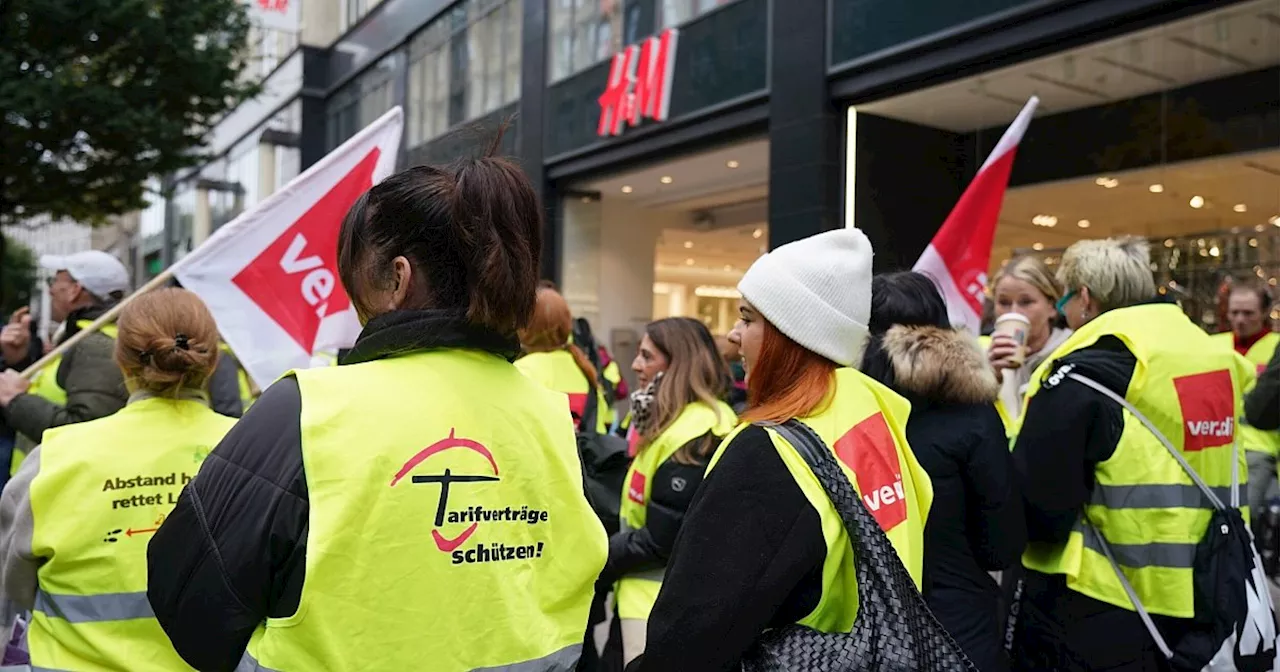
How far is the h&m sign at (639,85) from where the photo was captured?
12.4 metres

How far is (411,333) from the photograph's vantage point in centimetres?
177

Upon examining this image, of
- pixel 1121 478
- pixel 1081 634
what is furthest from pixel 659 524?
pixel 1121 478

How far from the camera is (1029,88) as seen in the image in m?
9.39

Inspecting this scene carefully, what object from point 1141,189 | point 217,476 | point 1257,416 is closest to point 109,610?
point 217,476

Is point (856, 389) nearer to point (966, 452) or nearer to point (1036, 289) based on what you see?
point (966, 452)

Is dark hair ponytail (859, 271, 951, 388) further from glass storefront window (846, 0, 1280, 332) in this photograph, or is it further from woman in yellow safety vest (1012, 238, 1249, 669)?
glass storefront window (846, 0, 1280, 332)

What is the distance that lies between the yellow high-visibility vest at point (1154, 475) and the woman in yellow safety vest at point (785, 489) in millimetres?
1351

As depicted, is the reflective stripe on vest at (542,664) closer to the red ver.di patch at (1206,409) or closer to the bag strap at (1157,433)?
the bag strap at (1157,433)

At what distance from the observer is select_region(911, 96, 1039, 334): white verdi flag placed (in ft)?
16.2

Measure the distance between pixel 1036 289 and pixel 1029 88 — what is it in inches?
218

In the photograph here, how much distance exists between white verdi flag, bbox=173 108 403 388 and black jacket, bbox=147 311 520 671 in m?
2.27

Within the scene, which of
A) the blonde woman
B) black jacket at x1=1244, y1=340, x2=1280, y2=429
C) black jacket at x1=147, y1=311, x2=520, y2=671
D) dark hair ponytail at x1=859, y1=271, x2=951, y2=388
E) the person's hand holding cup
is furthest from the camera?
black jacket at x1=1244, y1=340, x2=1280, y2=429

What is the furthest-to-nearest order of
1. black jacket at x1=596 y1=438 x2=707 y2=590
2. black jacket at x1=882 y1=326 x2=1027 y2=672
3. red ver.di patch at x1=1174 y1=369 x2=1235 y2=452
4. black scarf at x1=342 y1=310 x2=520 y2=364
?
black jacket at x1=596 y1=438 x2=707 y2=590
red ver.di patch at x1=1174 y1=369 x2=1235 y2=452
black jacket at x1=882 y1=326 x2=1027 y2=672
black scarf at x1=342 y1=310 x2=520 y2=364

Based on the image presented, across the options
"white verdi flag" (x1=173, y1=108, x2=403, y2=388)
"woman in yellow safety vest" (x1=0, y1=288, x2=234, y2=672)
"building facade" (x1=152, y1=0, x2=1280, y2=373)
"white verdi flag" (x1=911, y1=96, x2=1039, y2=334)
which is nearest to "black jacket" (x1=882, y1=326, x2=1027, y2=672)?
"white verdi flag" (x1=911, y1=96, x2=1039, y2=334)
